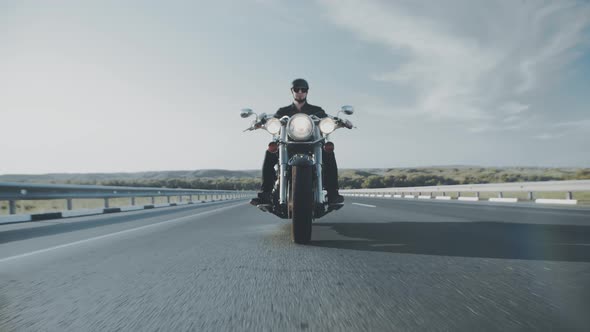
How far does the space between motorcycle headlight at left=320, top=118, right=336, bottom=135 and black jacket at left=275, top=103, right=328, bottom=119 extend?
56cm

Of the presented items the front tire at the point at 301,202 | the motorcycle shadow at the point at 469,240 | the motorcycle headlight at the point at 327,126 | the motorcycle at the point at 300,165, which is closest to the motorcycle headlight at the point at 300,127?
the motorcycle at the point at 300,165

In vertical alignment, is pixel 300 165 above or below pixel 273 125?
below

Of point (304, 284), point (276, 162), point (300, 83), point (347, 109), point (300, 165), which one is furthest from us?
point (276, 162)

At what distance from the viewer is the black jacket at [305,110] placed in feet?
24.0

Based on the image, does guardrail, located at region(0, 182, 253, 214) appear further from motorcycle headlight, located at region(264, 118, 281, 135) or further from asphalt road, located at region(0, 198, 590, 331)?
motorcycle headlight, located at region(264, 118, 281, 135)

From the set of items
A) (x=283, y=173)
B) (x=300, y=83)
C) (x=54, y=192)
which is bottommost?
(x=54, y=192)

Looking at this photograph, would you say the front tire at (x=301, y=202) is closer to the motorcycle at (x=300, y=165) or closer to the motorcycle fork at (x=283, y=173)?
the motorcycle at (x=300, y=165)

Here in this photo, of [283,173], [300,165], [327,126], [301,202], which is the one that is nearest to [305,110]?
[327,126]

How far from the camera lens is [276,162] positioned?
7.37 metres

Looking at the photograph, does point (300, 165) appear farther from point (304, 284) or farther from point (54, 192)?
point (54, 192)

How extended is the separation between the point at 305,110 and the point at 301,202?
2019 millimetres

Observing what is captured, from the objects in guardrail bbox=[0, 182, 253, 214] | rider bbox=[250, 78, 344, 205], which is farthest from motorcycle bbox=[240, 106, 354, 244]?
guardrail bbox=[0, 182, 253, 214]

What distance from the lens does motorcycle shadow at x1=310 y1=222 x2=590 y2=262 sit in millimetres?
5129

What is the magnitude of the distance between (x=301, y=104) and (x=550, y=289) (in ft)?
15.5
